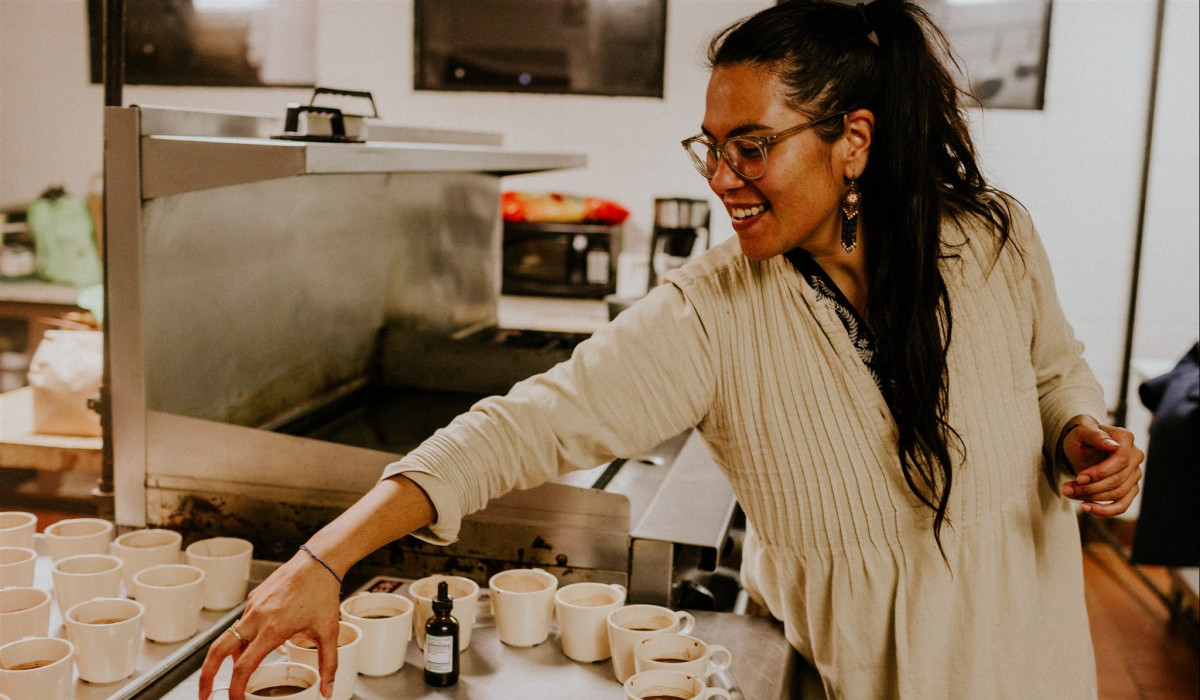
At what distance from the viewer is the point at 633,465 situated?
2.00 m

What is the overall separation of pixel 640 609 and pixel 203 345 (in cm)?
92

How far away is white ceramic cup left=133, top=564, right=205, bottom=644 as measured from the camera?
1.33 metres

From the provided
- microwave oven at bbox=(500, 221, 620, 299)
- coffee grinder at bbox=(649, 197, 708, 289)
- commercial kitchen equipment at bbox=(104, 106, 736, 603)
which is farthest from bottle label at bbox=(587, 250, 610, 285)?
commercial kitchen equipment at bbox=(104, 106, 736, 603)

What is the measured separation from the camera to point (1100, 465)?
4.22ft

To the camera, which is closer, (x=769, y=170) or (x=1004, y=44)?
(x=769, y=170)

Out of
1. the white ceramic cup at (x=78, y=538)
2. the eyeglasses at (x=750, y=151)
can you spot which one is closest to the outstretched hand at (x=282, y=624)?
the white ceramic cup at (x=78, y=538)

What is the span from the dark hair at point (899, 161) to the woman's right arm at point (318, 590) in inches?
24.8

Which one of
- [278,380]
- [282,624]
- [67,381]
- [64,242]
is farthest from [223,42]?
[282,624]

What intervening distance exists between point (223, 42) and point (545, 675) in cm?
413

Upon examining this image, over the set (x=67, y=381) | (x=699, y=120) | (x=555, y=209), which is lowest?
(x=67, y=381)

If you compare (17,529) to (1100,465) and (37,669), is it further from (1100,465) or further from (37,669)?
(1100,465)

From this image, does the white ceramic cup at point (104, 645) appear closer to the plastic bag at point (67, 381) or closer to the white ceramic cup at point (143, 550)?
the white ceramic cup at point (143, 550)

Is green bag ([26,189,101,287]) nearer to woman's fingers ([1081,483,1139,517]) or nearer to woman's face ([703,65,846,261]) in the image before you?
woman's face ([703,65,846,261])

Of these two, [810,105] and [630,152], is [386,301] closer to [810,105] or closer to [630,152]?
[810,105]
